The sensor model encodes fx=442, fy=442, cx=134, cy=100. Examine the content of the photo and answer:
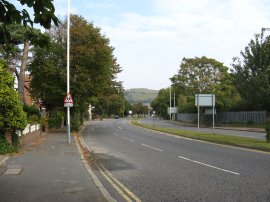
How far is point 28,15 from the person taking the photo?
22.2 feet

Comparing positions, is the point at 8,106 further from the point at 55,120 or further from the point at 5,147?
the point at 55,120

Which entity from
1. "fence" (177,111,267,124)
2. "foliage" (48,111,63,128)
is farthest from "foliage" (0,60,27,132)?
"fence" (177,111,267,124)


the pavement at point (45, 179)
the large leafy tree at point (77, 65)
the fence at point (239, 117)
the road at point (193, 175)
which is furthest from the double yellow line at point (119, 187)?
the fence at point (239, 117)

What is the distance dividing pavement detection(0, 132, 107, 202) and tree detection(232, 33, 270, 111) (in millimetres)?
12547

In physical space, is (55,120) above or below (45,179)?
above

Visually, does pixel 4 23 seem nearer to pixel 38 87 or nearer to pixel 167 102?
pixel 38 87

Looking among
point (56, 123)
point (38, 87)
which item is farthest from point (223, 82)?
point (38, 87)

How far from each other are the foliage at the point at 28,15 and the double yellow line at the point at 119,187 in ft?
13.9

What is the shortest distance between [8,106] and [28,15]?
41.4 feet

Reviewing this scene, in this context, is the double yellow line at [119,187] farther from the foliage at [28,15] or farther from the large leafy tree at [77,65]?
the large leafy tree at [77,65]

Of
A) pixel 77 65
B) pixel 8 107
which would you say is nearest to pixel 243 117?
pixel 77 65

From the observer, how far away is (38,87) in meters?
40.9

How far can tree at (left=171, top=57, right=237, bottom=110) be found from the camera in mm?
71250

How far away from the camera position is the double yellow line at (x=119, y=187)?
9297 mm
